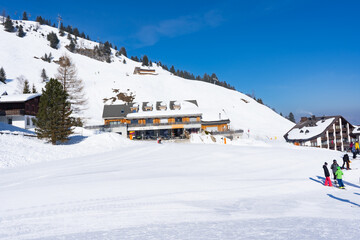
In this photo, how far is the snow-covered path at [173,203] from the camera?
650 centimetres

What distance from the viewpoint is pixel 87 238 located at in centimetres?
595

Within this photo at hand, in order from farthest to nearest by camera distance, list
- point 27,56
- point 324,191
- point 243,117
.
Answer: point 27,56
point 243,117
point 324,191

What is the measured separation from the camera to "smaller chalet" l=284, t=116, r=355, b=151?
5974 centimetres

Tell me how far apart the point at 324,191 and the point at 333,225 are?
658 centimetres

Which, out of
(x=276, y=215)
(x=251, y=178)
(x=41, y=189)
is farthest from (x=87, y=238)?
(x=251, y=178)

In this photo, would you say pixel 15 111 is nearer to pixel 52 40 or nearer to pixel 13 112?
pixel 13 112

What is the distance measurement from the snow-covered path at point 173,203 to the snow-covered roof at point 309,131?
47347mm

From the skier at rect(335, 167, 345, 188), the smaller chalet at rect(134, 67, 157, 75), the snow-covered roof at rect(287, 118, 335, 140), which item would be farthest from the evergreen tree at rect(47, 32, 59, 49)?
the skier at rect(335, 167, 345, 188)

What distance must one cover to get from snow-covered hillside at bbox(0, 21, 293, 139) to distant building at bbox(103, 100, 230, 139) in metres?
12.6

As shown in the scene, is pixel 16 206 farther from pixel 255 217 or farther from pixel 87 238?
pixel 255 217

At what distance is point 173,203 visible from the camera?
31.0ft

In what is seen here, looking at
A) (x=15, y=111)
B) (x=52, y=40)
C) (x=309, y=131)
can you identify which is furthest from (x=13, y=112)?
(x=52, y=40)

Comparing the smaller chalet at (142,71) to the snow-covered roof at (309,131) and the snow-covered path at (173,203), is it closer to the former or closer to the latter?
the snow-covered roof at (309,131)

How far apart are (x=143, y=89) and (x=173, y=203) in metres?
94.7
